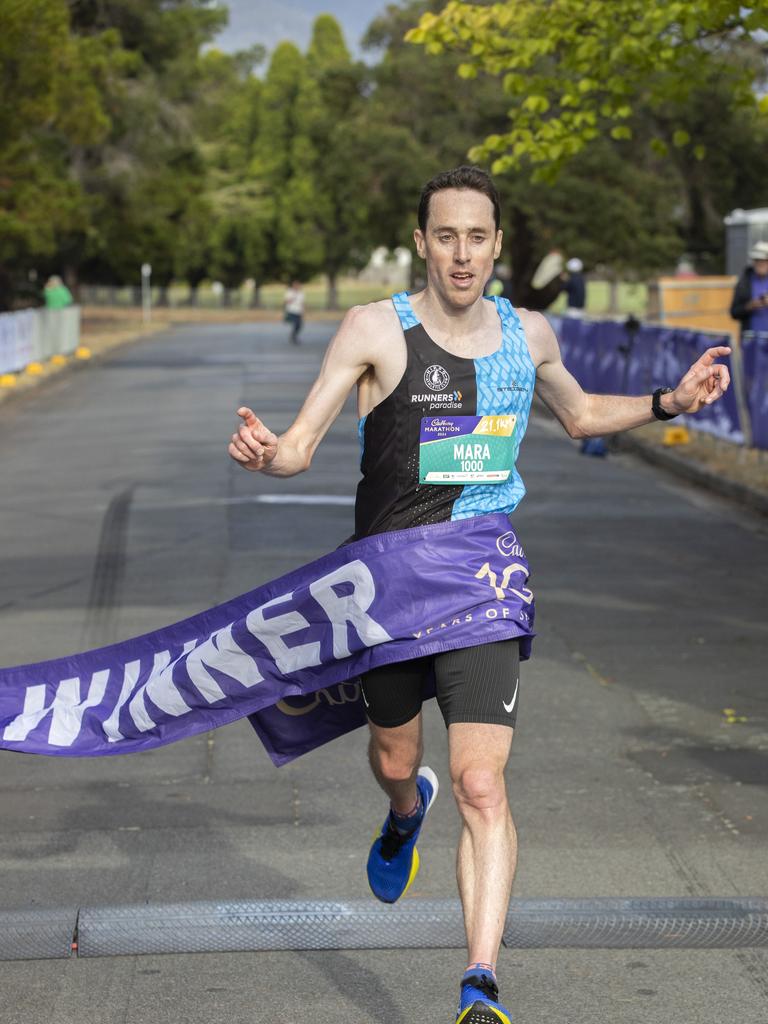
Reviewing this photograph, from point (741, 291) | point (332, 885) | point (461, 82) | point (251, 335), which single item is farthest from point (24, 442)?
point (251, 335)

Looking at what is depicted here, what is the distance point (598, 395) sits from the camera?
4.79m

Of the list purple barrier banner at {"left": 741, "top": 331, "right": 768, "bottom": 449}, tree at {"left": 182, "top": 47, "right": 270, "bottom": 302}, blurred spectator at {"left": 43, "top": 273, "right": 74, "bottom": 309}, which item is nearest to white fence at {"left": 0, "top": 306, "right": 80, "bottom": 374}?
Result: blurred spectator at {"left": 43, "top": 273, "right": 74, "bottom": 309}

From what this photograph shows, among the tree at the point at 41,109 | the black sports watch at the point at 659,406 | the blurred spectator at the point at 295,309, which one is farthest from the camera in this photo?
the blurred spectator at the point at 295,309

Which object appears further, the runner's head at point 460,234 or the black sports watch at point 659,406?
the black sports watch at point 659,406

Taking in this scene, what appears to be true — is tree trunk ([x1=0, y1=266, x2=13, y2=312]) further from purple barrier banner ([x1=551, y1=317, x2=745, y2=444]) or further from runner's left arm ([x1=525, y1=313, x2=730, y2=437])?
runner's left arm ([x1=525, y1=313, x2=730, y2=437])

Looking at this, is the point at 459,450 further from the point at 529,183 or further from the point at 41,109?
the point at 529,183

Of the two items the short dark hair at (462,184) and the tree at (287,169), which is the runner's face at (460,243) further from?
the tree at (287,169)

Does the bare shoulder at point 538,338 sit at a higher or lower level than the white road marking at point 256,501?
higher

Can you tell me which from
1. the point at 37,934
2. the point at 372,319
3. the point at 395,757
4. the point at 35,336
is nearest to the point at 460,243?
the point at 372,319

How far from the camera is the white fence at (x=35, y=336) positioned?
3259cm

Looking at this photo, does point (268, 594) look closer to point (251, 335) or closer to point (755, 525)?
point (755, 525)

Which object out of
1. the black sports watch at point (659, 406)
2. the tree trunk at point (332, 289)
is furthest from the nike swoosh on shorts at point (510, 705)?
the tree trunk at point (332, 289)

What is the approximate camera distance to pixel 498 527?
4.50 metres

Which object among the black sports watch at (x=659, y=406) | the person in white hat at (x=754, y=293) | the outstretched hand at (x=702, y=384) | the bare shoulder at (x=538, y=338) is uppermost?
the bare shoulder at (x=538, y=338)
